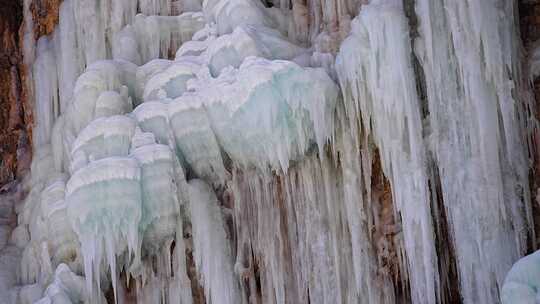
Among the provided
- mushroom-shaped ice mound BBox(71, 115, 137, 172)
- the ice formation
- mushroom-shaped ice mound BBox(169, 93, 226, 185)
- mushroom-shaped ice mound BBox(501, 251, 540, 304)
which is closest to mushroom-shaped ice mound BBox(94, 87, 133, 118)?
the ice formation

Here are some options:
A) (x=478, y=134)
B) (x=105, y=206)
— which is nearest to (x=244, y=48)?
(x=105, y=206)

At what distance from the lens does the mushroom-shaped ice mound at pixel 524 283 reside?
7.41 metres

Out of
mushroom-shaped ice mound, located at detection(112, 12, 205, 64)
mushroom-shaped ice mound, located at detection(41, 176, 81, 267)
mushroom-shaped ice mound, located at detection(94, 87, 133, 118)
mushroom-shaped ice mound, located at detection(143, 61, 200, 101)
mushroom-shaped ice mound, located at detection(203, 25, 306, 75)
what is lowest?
mushroom-shaped ice mound, located at detection(41, 176, 81, 267)

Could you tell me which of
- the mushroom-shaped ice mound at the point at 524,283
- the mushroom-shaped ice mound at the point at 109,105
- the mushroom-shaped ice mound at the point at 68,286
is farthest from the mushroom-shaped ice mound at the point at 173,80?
the mushroom-shaped ice mound at the point at 524,283

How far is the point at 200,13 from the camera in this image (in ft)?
36.4

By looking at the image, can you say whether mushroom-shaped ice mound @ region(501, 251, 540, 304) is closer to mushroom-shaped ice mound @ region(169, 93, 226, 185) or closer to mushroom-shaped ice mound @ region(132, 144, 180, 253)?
mushroom-shaped ice mound @ region(169, 93, 226, 185)

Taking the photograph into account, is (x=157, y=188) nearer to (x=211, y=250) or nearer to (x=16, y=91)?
(x=211, y=250)

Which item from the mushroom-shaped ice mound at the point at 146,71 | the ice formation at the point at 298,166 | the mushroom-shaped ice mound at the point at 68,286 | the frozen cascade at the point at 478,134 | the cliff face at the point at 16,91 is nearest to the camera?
the frozen cascade at the point at 478,134

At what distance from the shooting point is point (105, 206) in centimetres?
948

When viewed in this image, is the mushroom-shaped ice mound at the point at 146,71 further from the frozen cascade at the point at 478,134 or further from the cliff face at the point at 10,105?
the cliff face at the point at 10,105

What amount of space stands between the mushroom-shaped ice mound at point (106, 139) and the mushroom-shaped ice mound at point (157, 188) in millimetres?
206

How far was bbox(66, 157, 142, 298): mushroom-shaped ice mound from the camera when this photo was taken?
9430 mm

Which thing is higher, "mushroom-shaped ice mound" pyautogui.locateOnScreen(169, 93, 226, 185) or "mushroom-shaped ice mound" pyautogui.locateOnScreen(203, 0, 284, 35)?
"mushroom-shaped ice mound" pyautogui.locateOnScreen(203, 0, 284, 35)

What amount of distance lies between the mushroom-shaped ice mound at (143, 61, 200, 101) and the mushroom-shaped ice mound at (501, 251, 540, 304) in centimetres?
389
